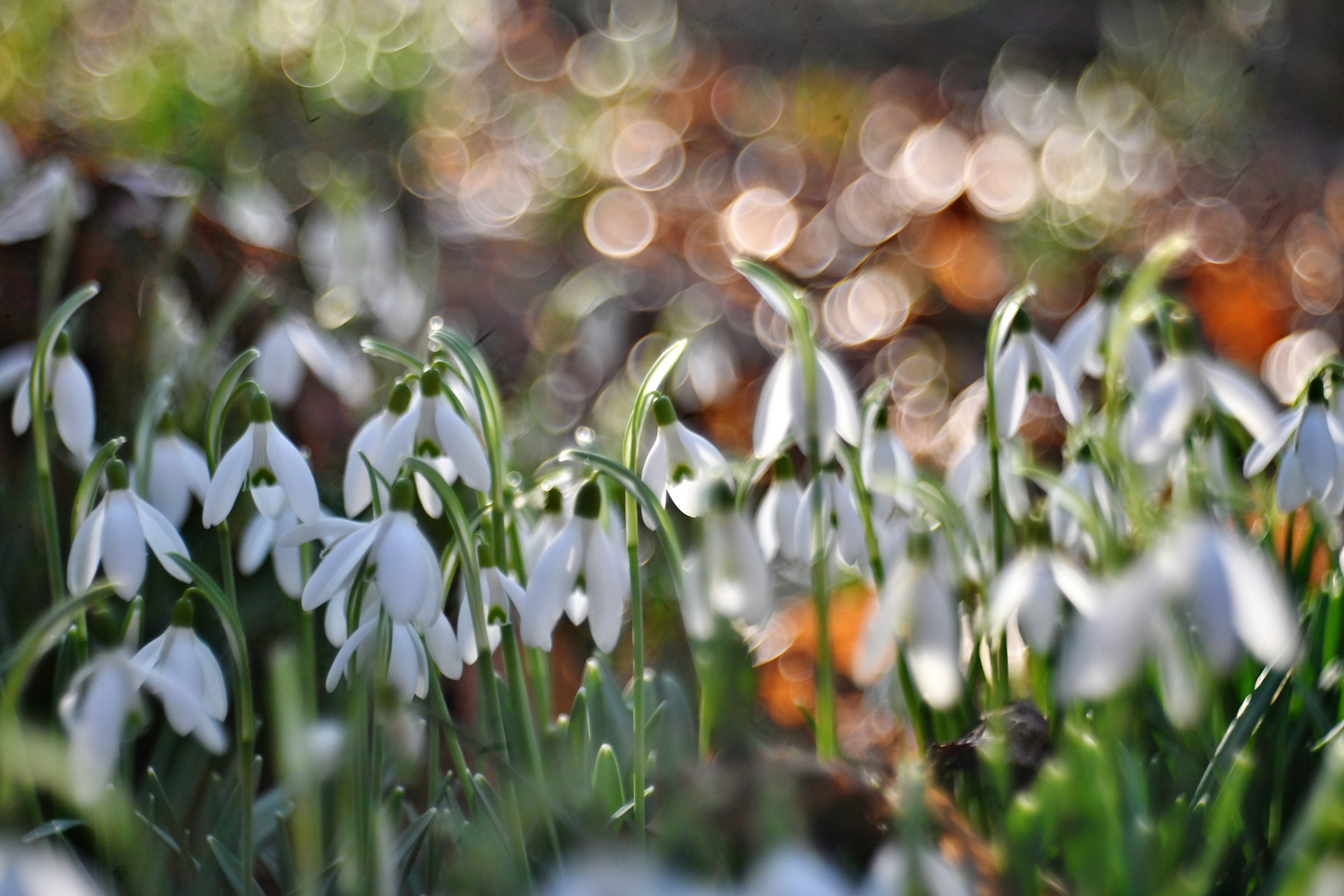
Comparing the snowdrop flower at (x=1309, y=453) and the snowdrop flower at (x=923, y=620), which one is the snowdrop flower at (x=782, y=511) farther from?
the snowdrop flower at (x=1309, y=453)

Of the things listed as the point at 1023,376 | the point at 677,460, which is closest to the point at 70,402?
the point at 677,460

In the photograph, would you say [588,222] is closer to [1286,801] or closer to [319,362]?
[319,362]

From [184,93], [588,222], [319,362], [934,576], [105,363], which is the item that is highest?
[934,576]

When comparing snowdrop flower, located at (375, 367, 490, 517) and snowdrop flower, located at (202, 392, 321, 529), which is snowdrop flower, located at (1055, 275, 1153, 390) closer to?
snowdrop flower, located at (375, 367, 490, 517)

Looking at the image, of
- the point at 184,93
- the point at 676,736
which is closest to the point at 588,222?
the point at 184,93

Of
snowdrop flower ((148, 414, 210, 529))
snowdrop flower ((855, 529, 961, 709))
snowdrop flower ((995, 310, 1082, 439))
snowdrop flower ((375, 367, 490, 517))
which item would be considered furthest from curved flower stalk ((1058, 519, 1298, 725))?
snowdrop flower ((148, 414, 210, 529))

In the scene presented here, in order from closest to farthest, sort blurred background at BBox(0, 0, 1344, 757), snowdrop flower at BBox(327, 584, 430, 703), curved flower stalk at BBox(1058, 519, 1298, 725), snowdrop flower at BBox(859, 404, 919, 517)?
1. curved flower stalk at BBox(1058, 519, 1298, 725)
2. snowdrop flower at BBox(327, 584, 430, 703)
3. snowdrop flower at BBox(859, 404, 919, 517)
4. blurred background at BBox(0, 0, 1344, 757)

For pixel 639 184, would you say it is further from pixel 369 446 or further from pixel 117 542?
pixel 117 542

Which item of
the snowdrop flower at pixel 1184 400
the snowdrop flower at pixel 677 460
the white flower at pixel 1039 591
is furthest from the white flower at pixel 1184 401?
the snowdrop flower at pixel 677 460
